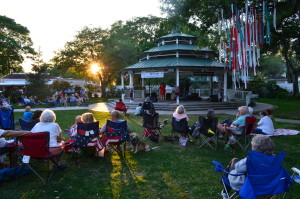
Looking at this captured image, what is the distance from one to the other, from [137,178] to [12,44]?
1093 inches

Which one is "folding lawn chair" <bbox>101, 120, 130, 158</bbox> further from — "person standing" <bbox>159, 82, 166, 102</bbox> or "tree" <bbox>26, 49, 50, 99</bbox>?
"tree" <bbox>26, 49, 50, 99</bbox>

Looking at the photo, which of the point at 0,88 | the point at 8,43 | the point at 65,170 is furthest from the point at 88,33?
the point at 65,170

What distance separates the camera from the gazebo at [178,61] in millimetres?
19172

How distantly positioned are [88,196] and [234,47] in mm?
8833

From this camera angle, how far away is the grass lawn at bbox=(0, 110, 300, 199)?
4035mm

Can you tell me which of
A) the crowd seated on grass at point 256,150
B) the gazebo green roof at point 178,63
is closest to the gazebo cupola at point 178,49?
the gazebo green roof at point 178,63

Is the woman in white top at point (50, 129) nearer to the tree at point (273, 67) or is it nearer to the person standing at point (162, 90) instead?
the person standing at point (162, 90)

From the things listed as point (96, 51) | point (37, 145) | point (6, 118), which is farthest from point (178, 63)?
point (96, 51)

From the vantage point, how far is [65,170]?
5.18 m

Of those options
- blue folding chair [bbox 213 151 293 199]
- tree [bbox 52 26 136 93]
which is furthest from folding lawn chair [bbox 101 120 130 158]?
tree [bbox 52 26 136 93]

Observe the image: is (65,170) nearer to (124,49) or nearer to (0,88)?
(124,49)

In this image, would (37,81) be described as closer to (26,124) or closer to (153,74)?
(153,74)

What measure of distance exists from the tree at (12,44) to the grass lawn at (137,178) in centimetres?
2575

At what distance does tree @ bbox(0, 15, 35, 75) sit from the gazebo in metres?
14.9
